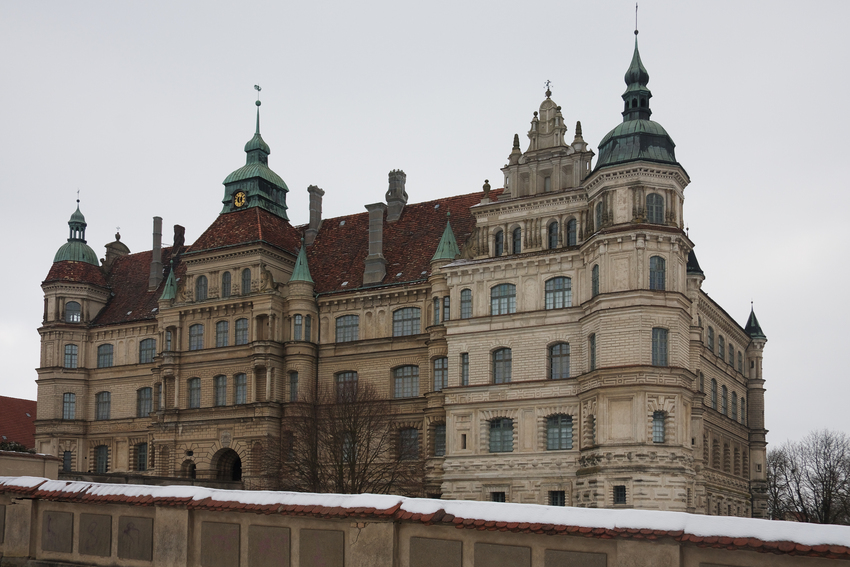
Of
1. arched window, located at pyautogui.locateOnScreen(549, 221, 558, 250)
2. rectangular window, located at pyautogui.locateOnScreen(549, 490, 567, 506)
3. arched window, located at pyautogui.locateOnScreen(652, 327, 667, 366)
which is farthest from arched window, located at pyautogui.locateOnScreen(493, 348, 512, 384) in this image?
arched window, located at pyautogui.locateOnScreen(652, 327, 667, 366)

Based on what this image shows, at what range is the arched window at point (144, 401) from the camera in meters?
68.3

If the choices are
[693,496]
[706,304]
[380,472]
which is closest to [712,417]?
[706,304]

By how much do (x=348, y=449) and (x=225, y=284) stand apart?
1804 cm

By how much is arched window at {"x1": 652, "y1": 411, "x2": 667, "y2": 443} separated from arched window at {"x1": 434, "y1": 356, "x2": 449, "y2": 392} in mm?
A: 13624

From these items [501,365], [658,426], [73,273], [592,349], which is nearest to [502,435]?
[501,365]

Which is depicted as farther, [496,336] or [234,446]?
[234,446]

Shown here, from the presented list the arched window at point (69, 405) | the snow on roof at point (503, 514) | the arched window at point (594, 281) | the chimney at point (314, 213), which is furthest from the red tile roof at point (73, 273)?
the snow on roof at point (503, 514)

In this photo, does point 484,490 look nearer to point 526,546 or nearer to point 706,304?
point 706,304

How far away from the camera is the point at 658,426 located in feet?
149

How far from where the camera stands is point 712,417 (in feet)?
189

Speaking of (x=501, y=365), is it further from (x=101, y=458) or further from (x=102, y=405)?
(x=101, y=458)

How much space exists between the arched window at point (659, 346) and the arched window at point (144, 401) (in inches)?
1485

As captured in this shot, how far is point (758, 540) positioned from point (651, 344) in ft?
97.1

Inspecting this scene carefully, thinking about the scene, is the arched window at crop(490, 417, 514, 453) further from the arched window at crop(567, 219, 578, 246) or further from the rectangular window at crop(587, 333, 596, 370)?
the arched window at crop(567, 219, 578, 246)
